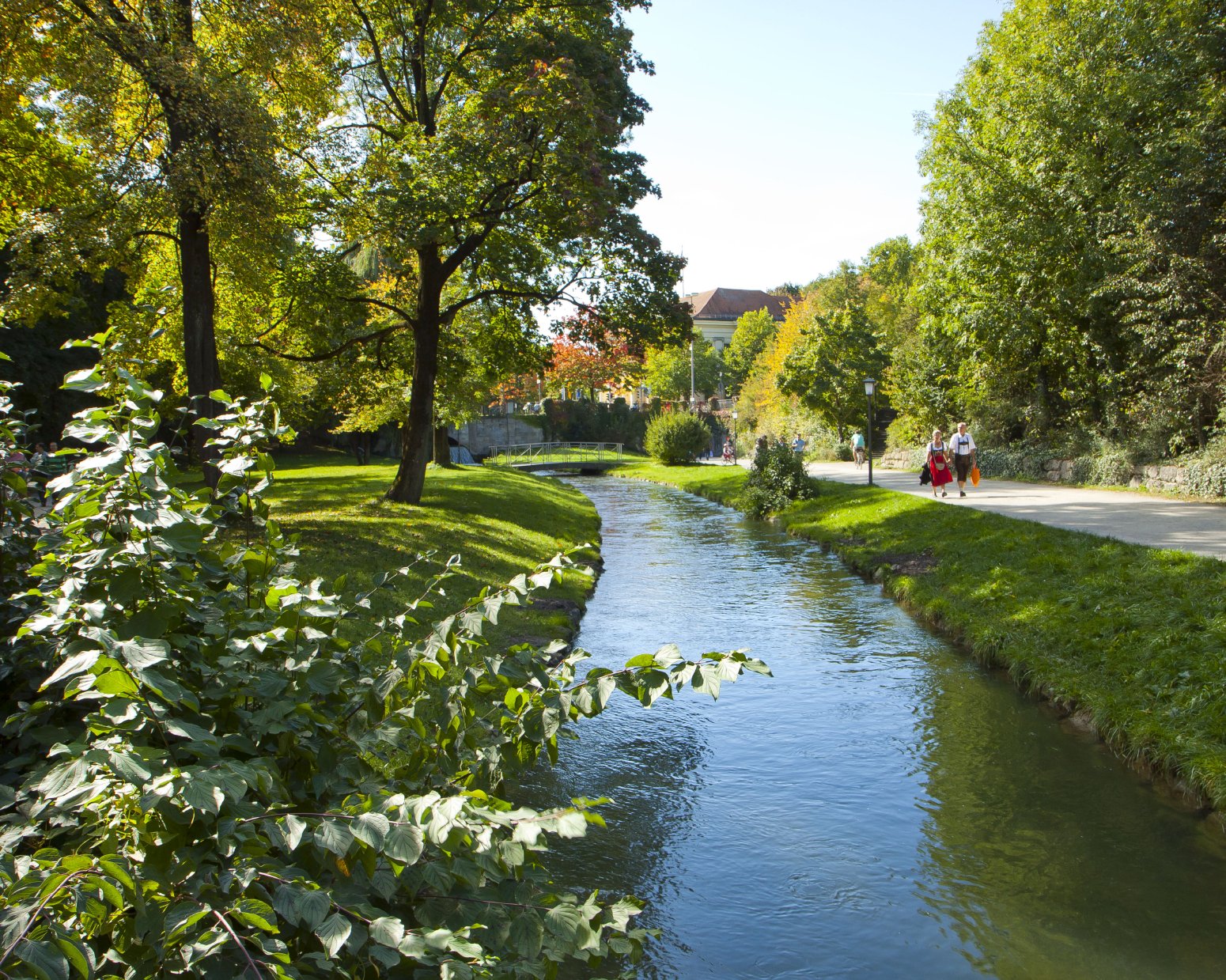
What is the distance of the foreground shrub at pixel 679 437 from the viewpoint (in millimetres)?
47156

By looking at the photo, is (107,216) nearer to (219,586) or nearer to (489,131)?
(489,131)

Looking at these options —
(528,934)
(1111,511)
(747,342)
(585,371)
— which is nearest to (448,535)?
(1111,511)

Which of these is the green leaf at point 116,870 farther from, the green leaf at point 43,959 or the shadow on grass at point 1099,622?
the shadow on grass at point 1099,622

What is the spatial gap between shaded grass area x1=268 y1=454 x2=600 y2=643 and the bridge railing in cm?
2653

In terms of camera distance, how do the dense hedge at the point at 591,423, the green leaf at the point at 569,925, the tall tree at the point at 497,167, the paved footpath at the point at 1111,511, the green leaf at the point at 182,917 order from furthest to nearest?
the dense hedge at the point at 591,423, the tall tree at the point at 497,167, the paved footpath at the point at 1111,511, the green leaf at the point at 569,925, the green leaf at the point at 182,917

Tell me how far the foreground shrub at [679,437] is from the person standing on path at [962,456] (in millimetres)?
24740

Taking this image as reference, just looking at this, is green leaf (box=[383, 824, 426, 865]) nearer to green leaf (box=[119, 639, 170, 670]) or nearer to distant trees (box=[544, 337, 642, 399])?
green leaf (box=[119, 639, 170, 670])

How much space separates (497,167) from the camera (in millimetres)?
15438

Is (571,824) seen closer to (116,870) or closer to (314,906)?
(314,906)

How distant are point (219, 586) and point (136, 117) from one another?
44.4 feet

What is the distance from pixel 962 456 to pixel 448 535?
1268cm

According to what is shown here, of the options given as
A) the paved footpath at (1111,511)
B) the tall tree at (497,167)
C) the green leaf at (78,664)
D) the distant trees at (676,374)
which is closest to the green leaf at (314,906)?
the green leaf at (78,664)

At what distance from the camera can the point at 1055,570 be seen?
41.7 feet

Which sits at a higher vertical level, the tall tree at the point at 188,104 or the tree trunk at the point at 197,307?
the tall tree at the point at 188,104
